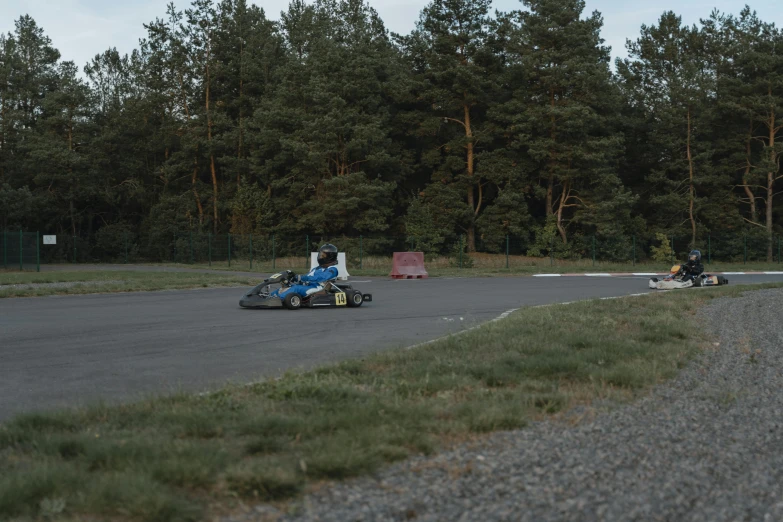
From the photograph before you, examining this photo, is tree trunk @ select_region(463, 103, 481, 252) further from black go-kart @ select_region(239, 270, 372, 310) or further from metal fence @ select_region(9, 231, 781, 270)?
black go-kart @ select_region(239, 270, 372, 310)

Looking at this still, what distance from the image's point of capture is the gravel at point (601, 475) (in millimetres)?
3885

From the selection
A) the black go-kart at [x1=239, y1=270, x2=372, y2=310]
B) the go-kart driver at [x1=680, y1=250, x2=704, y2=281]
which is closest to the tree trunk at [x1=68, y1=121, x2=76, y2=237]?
the black go-kart at [x1=239, y1=270, x2=372, y2=310]

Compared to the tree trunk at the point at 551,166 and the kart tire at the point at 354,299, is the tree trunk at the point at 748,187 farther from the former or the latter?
the kart tire at the point at 354,299

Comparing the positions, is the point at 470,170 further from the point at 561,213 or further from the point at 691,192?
the point at 691,192

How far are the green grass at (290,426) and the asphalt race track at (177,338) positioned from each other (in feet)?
3.95

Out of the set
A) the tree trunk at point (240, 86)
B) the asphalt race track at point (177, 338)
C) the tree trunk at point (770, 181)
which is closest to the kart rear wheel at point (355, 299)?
the asphalt race track at point (177, 338)

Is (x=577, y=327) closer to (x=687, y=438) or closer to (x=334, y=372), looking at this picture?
(x=334, y=372)

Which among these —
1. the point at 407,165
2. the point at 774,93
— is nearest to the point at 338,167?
the point at 407,165

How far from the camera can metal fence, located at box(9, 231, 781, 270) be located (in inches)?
1729

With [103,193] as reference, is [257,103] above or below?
above

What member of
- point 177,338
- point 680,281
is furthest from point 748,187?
point 177,338

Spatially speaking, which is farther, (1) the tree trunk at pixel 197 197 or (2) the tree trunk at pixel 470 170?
(1) the tree trunk at pixel 197 197

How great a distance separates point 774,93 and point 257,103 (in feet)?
124

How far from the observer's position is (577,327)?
11039mm
